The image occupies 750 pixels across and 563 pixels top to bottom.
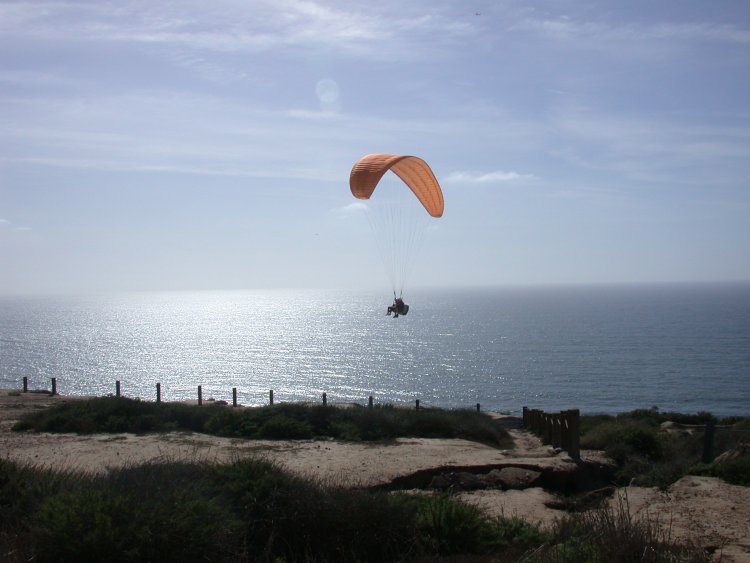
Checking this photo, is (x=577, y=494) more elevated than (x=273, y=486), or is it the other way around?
(x=273, y=486)

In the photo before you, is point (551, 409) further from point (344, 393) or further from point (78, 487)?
point (78, 487)

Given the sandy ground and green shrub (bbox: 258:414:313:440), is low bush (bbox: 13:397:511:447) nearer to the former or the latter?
green shrub (bbox: 258:414:313:440)

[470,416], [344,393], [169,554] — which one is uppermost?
[169,554]

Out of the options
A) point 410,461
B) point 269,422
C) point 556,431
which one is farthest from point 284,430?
point 556,431

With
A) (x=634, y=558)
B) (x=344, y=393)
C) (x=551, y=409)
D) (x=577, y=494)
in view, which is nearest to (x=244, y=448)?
(x=577, y=494)

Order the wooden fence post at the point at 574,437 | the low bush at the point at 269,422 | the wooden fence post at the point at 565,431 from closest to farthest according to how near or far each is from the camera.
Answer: the wooden fence post at the point at 574,437
the wooden fence post at the point at 565,431
the low bush at the point at 269,422

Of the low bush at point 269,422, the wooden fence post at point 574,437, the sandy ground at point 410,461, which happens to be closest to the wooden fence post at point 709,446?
the sandy ground at point 410,461

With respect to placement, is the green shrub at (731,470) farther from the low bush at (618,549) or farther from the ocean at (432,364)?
the ocean at (432,364)
